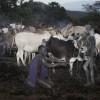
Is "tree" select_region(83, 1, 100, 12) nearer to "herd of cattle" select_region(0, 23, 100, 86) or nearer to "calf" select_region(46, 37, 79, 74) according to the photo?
"herd of cattle" select_region(0, 23, 100, 86)

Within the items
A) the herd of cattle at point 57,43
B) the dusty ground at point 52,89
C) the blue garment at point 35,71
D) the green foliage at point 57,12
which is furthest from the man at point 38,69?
the green foliage at point 57,12

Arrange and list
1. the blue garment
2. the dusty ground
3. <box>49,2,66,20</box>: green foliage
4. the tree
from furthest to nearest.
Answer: <box>49,2,66,20</box>: green foliage → the tree → the blue garment → the dusty ground

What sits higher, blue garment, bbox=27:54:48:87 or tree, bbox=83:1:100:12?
tree, bbox=83:1:100:12

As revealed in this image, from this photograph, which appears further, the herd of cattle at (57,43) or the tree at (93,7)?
Result: the tree at (93,7)

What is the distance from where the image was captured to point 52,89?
10.7 metres

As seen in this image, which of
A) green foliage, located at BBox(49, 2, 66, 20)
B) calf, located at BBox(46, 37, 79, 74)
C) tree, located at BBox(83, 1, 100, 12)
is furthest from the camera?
green foliage, located at BBox(49, 2, 66, 20)

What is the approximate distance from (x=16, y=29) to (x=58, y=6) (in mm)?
Result: 29504

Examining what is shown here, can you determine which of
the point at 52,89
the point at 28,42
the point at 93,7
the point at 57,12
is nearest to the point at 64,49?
the point at 28,42

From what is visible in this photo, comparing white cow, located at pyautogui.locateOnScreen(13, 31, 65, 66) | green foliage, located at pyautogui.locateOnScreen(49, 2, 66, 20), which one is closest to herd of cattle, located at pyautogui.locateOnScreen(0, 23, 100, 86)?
white cow, located at pyautogui.locateOnScreen(13, 31, 65, 66)

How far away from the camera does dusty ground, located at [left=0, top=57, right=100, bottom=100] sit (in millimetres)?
10000

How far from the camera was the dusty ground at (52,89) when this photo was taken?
32.8ft

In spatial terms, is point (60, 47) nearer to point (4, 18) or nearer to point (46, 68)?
point (46, 68)

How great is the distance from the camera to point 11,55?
21.7 meters

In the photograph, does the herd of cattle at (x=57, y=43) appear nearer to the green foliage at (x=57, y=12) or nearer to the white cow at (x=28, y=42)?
the white cow at (x=28, y=42)
